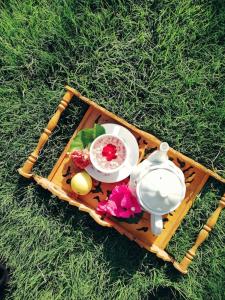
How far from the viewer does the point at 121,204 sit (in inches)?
70.1

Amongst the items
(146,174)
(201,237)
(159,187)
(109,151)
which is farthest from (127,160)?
(201,237)

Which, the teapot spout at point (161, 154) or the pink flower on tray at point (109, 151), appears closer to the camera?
the teapot spout at point (161, 154)

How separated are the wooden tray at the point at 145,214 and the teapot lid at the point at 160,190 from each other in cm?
24

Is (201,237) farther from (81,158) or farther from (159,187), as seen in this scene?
(81,158)

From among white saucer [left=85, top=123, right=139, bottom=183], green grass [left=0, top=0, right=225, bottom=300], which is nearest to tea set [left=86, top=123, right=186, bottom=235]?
white saucer [left=85, top=123, right=139, bottom=183]

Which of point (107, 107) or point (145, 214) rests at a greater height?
point (107, 107)

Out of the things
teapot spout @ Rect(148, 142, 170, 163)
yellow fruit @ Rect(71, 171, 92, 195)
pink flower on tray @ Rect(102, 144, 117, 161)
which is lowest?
yellow fruit @ Rect(71, 171, 92, 195)

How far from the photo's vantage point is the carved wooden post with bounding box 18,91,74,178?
1852mm

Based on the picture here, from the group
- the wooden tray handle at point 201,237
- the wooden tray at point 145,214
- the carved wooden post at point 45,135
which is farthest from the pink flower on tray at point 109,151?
the wooden tray handle at point 201,237

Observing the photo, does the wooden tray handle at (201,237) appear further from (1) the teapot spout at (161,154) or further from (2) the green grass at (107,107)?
(1) the teapot spout at (161,154)

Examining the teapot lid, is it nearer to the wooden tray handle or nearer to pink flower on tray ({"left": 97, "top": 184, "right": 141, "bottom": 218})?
pink flower on tray ({"left": 97, "top": 184, "right": 141, "bottom": 218})

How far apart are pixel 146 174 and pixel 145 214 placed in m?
0.30

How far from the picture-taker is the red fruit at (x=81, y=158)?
1.79 meters

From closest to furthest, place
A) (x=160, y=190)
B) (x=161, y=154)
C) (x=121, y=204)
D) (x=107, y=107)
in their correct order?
(x=160, y=190)
(x=161, y=154)
(x=121, y=204)
(x=107, y=107)
